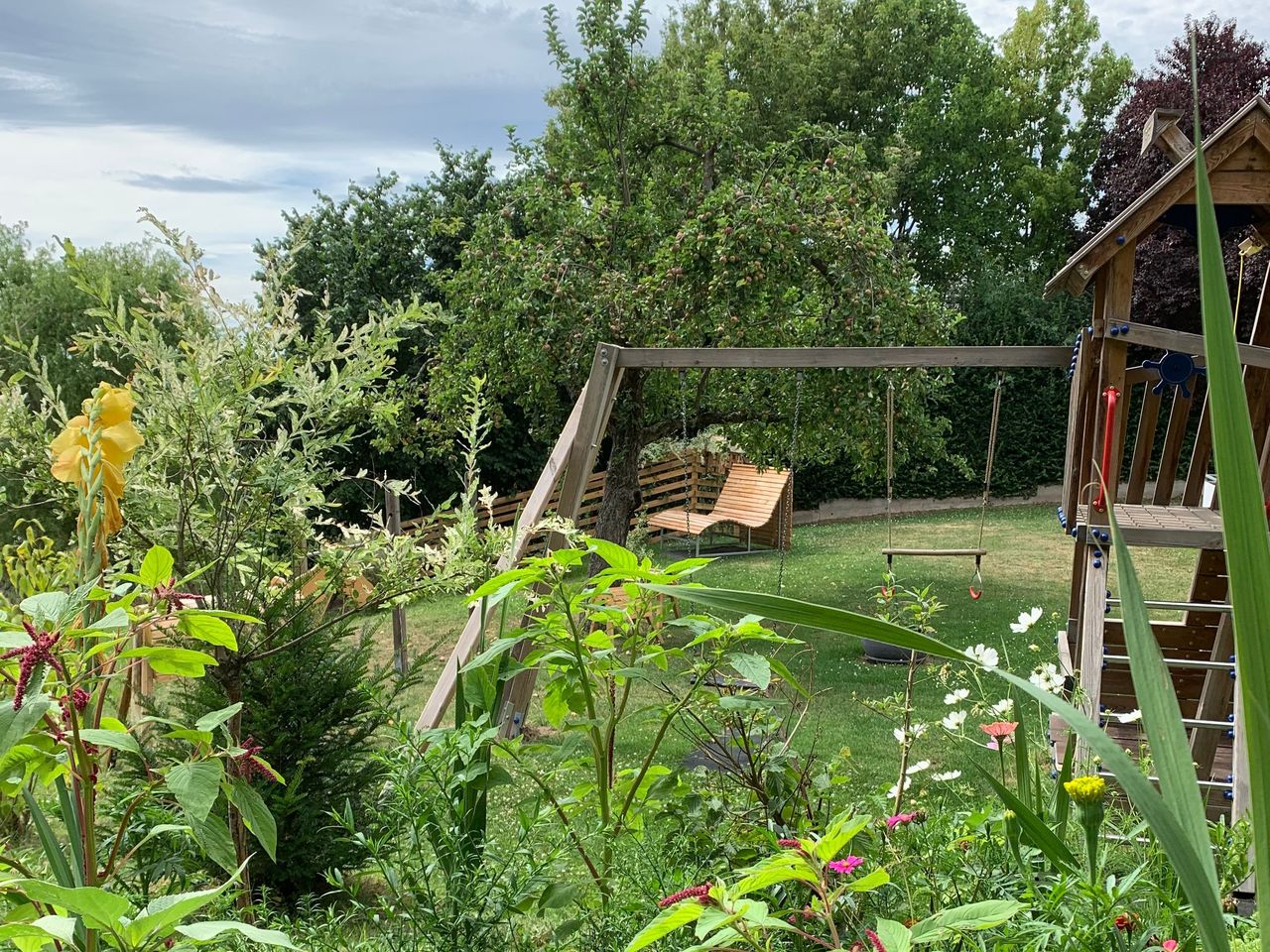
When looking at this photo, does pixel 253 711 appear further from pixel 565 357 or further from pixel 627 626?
pixel 565 357

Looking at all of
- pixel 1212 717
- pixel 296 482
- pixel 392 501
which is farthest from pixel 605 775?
pixel 392 501

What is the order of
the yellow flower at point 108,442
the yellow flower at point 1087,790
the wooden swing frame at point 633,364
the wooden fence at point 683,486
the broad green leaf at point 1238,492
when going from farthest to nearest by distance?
the wooden fence at point 683,486 → the wooden swing frame at point 633,364 → the yellow flower at point 1087,790 → the yellow flower at point 108,442 → the broad green leaf at point 1238,492

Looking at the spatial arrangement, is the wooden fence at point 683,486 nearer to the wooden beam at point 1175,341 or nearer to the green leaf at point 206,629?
the wooden beam at point 1175,341

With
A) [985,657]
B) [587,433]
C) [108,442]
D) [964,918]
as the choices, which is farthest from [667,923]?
[587,433]

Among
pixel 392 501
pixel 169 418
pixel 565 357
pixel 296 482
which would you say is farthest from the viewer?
pixel 565 357

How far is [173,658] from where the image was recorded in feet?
2.84

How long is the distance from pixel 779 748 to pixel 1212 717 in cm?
362

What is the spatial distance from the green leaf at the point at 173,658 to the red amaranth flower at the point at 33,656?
7cm

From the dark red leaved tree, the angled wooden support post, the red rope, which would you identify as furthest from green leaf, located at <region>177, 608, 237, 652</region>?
the dark red leaved tree

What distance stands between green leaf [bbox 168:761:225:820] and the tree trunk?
754 cm

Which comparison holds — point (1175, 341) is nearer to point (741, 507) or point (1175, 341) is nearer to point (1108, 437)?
point (1108, 437)

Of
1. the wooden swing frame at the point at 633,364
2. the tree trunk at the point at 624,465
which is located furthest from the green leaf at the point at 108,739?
the tree trunk at the point at 624,465

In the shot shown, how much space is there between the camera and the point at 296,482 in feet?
7.10

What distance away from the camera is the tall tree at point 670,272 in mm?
7785
